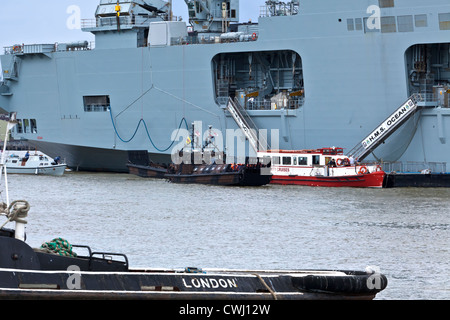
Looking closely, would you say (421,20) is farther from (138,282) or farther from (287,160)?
(138,282)

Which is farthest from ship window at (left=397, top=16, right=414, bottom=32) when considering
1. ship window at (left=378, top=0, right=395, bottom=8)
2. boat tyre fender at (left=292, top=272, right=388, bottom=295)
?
boat tyre fender at (left=292, top=272, right=388, bottom=295)

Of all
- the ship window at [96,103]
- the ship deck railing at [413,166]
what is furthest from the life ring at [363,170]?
the ship window at [96,103]

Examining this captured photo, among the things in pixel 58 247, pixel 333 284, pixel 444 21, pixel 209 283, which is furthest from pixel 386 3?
pixel 209 283

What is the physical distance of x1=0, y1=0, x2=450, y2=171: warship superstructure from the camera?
3841cm

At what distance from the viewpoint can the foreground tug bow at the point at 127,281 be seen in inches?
509

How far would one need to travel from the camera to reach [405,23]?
124 feet

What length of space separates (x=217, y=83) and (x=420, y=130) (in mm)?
9875

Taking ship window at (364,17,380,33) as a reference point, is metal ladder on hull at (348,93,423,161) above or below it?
below

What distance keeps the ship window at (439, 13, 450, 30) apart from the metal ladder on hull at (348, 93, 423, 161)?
113 inches

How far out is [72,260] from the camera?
1387cm

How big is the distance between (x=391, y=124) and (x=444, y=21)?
455 centimetres

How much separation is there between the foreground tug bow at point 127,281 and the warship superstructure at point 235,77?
82.7 ft

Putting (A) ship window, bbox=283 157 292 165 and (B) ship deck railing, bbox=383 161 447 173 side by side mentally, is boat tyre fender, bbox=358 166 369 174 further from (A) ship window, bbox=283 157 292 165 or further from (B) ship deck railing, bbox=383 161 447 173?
(A) ship window, bbox=283 157 292 165

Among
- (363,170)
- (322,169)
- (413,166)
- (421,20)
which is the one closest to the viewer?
(421,20)
